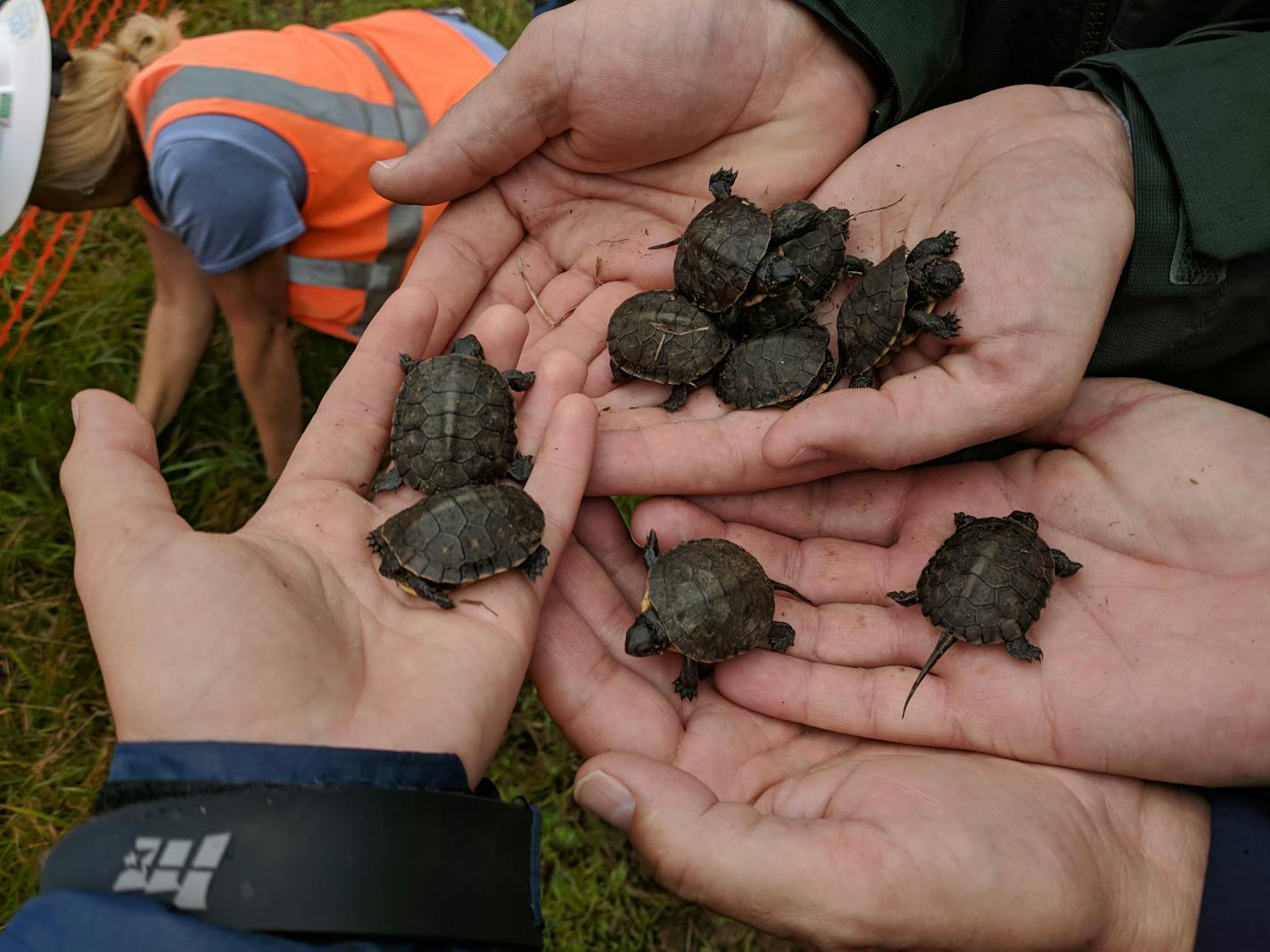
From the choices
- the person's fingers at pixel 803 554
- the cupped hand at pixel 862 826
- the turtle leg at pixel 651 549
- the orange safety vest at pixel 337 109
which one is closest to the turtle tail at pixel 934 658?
the cupped hand at pixel 862 826

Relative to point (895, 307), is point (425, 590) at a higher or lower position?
lower

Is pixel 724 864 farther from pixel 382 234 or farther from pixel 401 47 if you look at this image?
pixel 401 47

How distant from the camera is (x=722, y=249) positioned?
4.00 meters

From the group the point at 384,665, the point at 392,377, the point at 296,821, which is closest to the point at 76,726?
the point at 392,377

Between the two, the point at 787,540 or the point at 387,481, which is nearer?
the point at 387,481

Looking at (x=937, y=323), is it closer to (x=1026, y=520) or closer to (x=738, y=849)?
(x=1026, y=520)

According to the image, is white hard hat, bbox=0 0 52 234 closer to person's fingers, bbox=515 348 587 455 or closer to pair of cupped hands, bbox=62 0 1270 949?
pair of cupped hands, bbox=62 0 1270 949

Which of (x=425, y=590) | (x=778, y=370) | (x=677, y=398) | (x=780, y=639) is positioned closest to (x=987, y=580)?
(x=780, y=639)

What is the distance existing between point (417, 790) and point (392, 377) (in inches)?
78.4

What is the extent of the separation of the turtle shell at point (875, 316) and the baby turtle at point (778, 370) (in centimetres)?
13

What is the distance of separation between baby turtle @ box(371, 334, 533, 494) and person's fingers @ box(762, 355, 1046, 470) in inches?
46.2

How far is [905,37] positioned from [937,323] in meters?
1.48

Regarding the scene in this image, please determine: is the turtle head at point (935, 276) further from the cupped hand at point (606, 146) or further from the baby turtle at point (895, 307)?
the cupped hand at point (606, 146)

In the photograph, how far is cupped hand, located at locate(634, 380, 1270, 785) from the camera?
287cm
